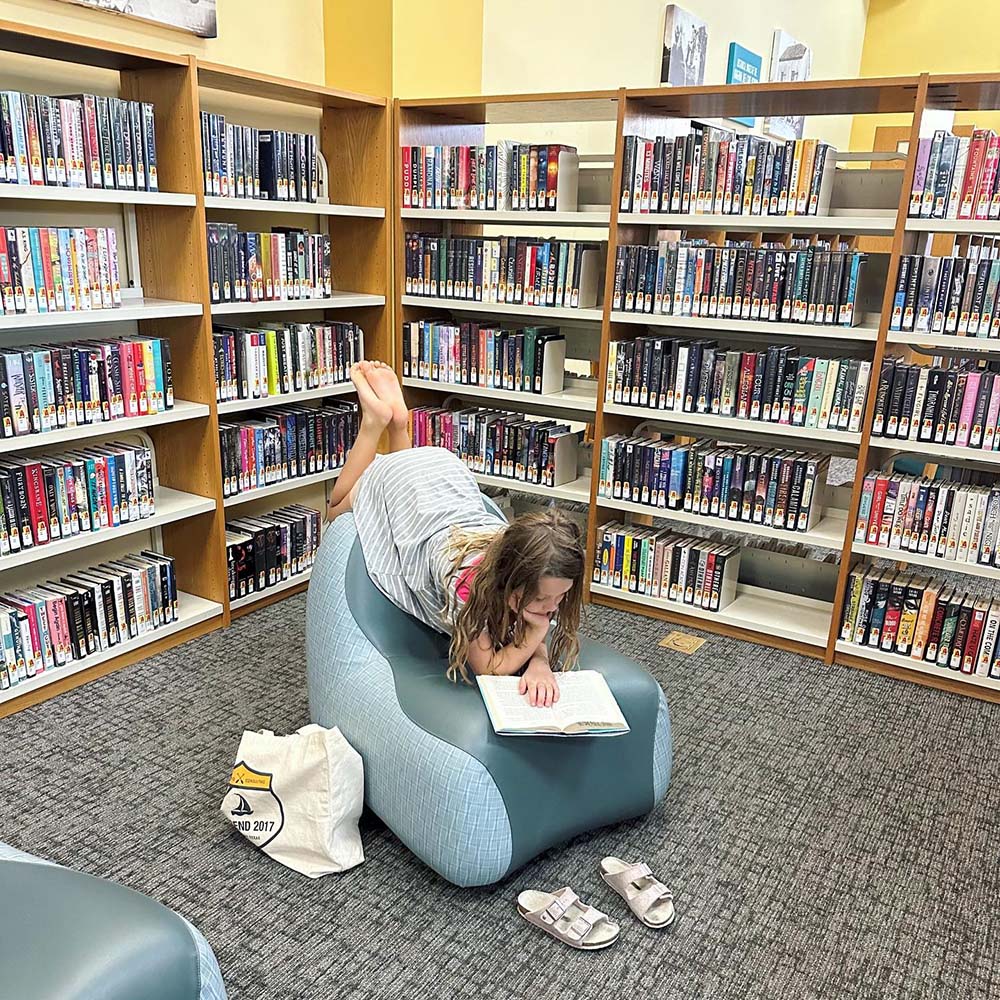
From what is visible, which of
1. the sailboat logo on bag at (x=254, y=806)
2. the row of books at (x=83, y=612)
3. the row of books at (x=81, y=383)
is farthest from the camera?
the row of books at (x=83, y=612)

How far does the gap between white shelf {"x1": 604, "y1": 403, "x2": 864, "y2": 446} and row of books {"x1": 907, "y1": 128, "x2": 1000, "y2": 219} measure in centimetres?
73

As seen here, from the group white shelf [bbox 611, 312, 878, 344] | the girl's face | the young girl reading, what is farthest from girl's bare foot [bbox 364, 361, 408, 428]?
the girl's face

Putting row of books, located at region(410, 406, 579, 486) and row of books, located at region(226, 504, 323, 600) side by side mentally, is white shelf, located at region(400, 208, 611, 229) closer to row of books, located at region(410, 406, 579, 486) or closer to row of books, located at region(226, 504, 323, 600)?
row of books, located at region(410, 406, 579, 486)

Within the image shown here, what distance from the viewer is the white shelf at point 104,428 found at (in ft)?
8.66

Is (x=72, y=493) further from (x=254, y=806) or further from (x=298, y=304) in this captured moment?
(x=254, y=806)

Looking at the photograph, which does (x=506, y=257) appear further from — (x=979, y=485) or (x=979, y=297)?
(x=979, y=485)

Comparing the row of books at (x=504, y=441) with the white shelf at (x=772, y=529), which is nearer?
the white shelf at (x=772, y=529)

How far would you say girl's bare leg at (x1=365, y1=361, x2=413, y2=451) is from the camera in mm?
2996

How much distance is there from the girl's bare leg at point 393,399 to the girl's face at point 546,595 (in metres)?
1.08

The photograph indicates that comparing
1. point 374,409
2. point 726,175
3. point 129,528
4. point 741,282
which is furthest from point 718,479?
point 129,528

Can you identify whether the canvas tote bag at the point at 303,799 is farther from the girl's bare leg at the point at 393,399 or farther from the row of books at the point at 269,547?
the row of books at the point at 269,547

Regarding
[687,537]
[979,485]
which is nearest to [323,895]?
[687,537]

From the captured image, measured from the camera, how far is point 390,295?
3842mm

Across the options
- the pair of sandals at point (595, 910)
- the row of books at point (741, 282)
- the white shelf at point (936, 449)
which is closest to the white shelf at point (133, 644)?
the pair of sandals at point (595, 910)
